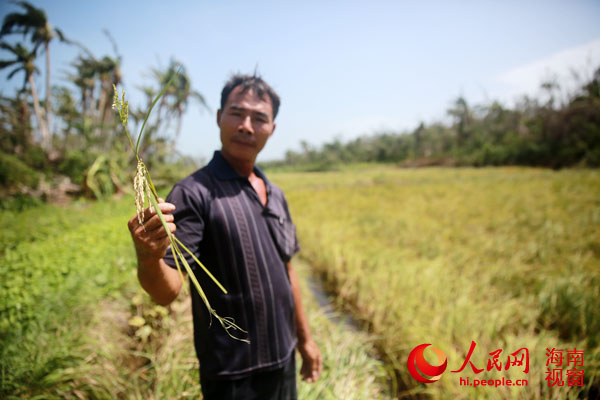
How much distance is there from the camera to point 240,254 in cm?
99

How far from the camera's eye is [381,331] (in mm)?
2510

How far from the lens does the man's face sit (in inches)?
41.8

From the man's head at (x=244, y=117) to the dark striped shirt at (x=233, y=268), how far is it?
0.29 ft

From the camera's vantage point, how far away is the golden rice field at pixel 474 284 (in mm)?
1969

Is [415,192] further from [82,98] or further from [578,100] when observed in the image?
[578,100]

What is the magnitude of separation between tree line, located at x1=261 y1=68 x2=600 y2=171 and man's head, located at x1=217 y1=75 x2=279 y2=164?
24683mm

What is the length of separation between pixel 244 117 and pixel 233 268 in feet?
2.03

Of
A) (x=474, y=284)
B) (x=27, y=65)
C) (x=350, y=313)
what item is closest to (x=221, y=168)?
(x=350, y=313)

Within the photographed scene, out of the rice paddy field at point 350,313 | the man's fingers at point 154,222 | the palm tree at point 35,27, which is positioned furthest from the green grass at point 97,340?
the palm tree at point 35,27

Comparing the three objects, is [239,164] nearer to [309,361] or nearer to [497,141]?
[309,361]

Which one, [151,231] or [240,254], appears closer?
[151,231]

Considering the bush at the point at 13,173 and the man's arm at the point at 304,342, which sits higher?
the bush at the point at 13,173

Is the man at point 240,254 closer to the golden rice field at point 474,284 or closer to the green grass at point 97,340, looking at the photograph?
the green grass at point 97,340

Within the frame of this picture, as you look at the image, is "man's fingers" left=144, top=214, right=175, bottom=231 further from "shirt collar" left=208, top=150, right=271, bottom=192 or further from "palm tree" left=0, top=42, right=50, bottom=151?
"palm tree" left=0, top=42, right=50, bottom=151
